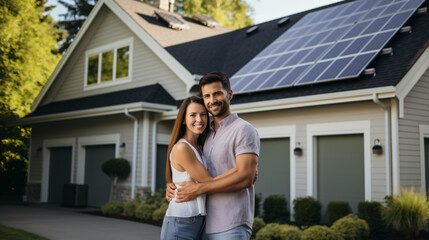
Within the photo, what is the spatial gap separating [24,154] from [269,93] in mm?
12803

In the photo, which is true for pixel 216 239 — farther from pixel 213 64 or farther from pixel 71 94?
pixel 71 94

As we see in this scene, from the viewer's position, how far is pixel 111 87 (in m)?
15.8

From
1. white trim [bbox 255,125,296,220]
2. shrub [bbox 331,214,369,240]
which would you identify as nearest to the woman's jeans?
shrub [bbox 331,214,369,240]

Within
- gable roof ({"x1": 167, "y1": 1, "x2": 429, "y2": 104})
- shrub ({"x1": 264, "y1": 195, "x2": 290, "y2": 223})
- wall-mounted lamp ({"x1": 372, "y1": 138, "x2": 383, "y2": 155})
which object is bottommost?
shrub ({"x1": 264, "y1": 195, "x2": 290, "y2": 223})

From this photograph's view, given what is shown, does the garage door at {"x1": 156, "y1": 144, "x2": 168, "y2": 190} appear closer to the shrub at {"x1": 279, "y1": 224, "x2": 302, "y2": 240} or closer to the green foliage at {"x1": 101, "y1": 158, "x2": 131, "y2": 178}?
the green foliage at {"x1": 101, "y1": 158, "x2": 131, "y2": 178}

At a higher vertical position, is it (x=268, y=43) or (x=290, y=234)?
(x=268, y=43)

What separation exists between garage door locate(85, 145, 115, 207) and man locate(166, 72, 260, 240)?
11.9m

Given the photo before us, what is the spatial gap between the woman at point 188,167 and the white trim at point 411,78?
6527 millimetres

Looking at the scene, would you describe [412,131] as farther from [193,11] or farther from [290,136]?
[193,11]

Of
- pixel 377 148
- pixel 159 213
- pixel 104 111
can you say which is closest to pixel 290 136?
pixel 377 148

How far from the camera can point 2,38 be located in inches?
416

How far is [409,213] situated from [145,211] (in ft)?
19.7

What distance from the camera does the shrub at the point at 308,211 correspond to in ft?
31.7

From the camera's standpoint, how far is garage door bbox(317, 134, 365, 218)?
9.68 meters
